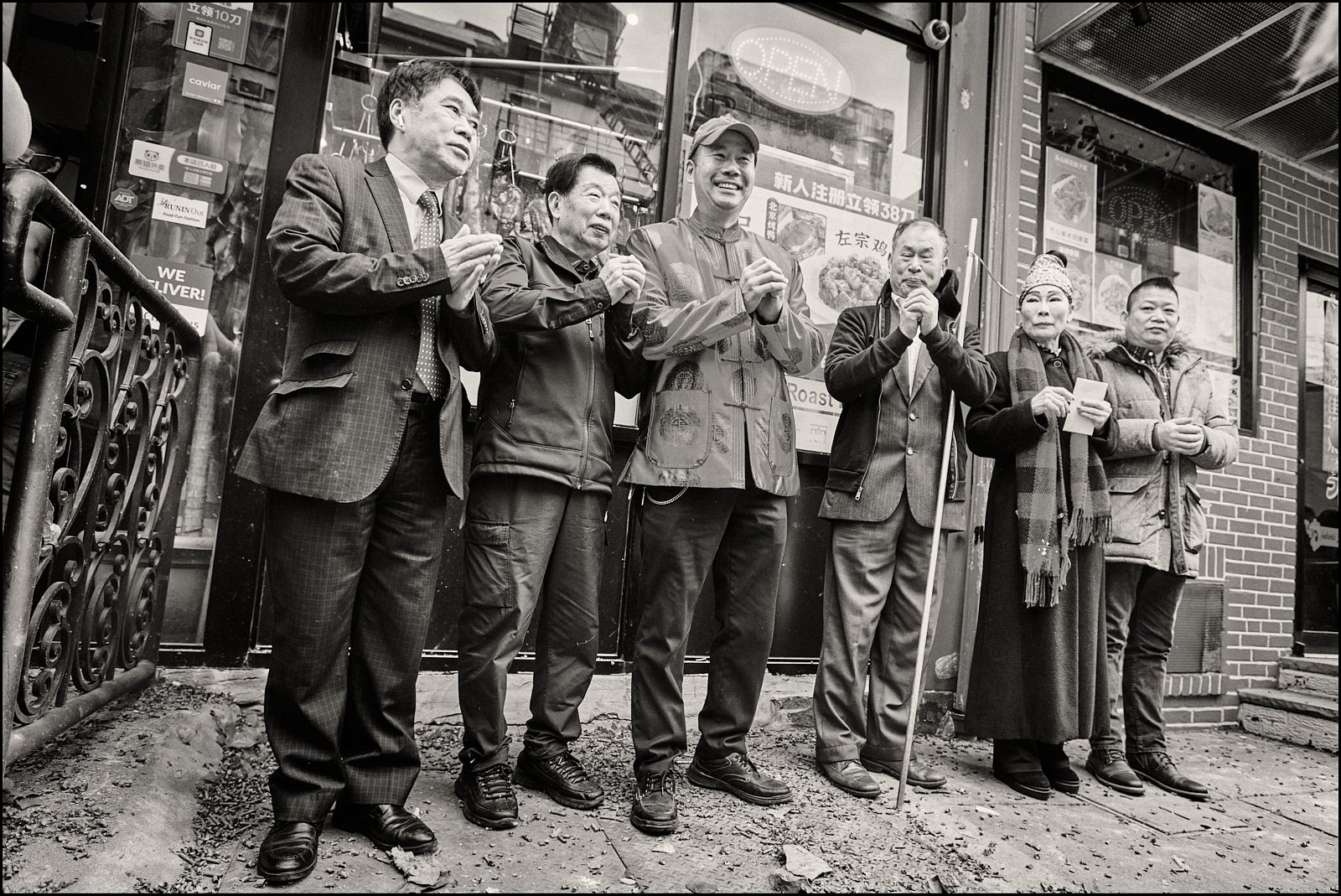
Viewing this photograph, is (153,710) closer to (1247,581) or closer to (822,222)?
(822,222)

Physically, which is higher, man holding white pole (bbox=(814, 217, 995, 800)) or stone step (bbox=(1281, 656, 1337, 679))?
man holding white pole (bbox=(814, 217, 995, 800))

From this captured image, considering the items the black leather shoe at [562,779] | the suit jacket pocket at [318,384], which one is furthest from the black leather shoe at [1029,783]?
the suit jacket pocket at [318,384]

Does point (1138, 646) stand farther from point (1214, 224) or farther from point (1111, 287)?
point (1214, 224)

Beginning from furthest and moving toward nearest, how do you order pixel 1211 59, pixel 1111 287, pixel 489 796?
pixel 1111 287, pixel 1211 59, pixel 489 796

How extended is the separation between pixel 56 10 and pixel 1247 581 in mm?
7341

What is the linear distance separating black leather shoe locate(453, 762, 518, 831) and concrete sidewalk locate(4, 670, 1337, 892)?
0.12ft

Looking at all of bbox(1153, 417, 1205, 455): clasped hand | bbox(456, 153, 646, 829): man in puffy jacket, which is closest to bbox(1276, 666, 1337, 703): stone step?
bbox(1153, 417, 1205, 455): clasped hand

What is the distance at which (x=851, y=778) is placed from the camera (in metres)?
2.83

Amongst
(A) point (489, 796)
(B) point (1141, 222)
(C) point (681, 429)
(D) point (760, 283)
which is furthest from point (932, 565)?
(B) point (1141, 222)

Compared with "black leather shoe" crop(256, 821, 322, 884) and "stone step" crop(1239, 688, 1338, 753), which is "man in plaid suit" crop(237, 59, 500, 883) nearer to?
"black leather shoe" crop(256, 821, 322, 884)

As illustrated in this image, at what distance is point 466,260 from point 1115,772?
3.12m

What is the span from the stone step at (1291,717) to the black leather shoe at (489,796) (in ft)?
15.0

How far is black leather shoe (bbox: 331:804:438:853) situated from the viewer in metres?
2.08

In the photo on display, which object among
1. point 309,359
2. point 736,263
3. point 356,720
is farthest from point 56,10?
point 356,720
